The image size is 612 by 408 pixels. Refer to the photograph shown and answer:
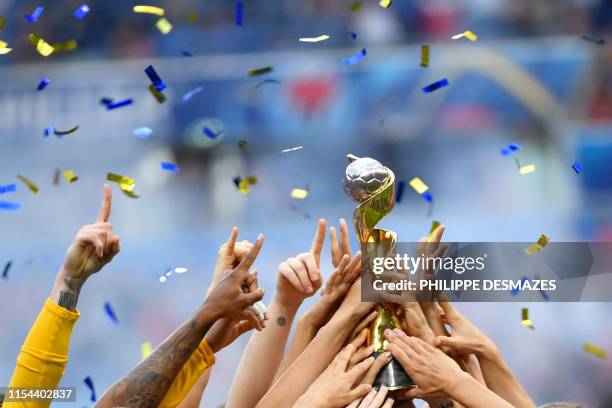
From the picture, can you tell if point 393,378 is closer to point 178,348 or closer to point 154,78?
point 178,348

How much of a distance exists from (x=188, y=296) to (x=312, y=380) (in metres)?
4.19

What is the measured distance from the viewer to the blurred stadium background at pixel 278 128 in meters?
7.69

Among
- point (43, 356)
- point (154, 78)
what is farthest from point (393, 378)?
point (154, 78)

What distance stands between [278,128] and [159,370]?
6.09 m

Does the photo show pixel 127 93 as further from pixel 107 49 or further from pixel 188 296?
pixel 188 296

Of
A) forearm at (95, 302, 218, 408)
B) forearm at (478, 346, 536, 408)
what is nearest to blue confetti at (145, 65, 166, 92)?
forearm at (95, 302, 218, 408)

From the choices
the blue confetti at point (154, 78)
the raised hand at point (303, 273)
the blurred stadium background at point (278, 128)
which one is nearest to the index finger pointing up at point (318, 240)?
the raised hand at point (303, 273)

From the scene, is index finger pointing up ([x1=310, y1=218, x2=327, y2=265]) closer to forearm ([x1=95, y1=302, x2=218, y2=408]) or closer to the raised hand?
the raised hand

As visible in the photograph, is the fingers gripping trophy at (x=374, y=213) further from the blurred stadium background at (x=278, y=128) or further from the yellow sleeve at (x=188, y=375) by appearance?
the blurred stadium background at (x=278, y=128)

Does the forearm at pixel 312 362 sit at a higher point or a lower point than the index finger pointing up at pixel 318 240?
lower

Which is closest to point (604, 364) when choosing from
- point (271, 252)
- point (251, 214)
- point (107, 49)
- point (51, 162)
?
point (271, 252)

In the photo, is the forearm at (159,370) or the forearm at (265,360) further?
the forearm at (265,360)

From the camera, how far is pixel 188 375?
2.81 metres

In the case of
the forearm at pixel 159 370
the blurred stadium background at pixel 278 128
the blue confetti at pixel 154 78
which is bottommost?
the blurred stadium background at pixel 278 128
